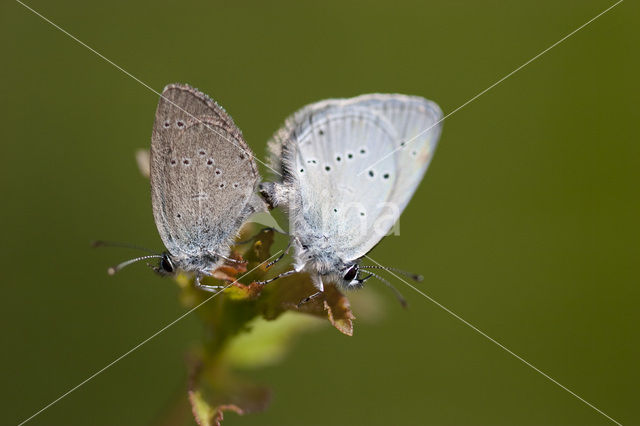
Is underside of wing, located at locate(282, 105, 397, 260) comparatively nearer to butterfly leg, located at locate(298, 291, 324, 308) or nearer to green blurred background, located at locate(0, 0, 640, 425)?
butterfly leg, located at locate(298, 291, 324, 308)

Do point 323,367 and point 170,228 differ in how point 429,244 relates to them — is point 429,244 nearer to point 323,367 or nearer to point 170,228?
point 323,367

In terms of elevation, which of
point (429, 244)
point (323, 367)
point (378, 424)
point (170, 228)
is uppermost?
point (170, 228)

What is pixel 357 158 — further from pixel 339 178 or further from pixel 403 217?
pixel 403 217

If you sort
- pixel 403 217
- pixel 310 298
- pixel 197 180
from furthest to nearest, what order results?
pixel 403 217 < pixel 197 180 < pixel 310 298

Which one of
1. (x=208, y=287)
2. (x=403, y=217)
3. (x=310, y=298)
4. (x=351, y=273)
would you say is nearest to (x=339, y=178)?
(x=351, y=273)

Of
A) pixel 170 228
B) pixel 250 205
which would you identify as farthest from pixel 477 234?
pixel 170 228

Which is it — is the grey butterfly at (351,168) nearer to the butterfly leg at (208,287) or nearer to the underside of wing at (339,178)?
the underside of wing at (339,178)
